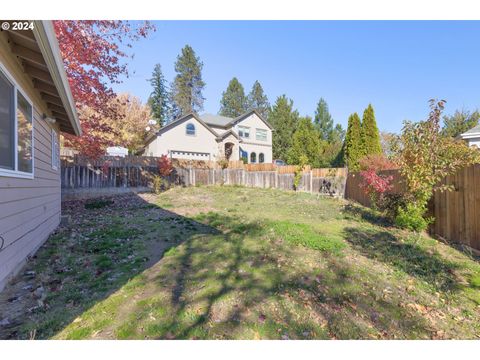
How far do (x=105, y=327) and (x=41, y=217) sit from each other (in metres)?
3.96

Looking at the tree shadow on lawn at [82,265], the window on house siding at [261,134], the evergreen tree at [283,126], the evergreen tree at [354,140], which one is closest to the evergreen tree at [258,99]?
the evergreen tree at [283,126]

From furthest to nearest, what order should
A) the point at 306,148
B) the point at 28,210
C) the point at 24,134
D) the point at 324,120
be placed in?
the point at 324,120 < the point at 306,148 < the point at 28,210 < the point at 24,134

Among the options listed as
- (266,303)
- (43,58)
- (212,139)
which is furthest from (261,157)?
(266,303)

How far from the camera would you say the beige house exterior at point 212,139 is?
2075cm

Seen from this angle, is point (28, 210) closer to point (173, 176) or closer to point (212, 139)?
point (173, 176)

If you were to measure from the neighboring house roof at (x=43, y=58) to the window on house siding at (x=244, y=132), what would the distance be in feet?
67.6

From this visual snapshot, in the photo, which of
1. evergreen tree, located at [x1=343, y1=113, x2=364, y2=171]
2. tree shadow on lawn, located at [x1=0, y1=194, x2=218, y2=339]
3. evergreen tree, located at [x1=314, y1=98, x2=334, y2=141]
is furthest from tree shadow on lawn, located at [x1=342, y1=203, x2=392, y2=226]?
evergreen tree, located at [x1=314, y1=98, x2=334, y2=141]

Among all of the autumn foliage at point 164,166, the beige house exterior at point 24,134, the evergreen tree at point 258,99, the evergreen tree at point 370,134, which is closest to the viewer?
the beige house exterior at point 24,134

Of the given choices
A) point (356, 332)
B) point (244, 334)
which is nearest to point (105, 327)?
point (244, 334)

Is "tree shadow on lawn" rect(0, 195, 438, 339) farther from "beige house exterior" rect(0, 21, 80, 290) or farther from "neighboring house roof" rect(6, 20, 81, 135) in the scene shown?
"neighboring house roof" rect(6, 20, 81, 135)

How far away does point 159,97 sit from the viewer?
40.7 m

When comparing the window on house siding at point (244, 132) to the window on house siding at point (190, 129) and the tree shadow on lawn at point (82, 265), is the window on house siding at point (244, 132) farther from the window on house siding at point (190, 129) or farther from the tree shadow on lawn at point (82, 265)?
the tree shadow on lawn at point (82, 265)

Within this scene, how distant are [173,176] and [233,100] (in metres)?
33.0
